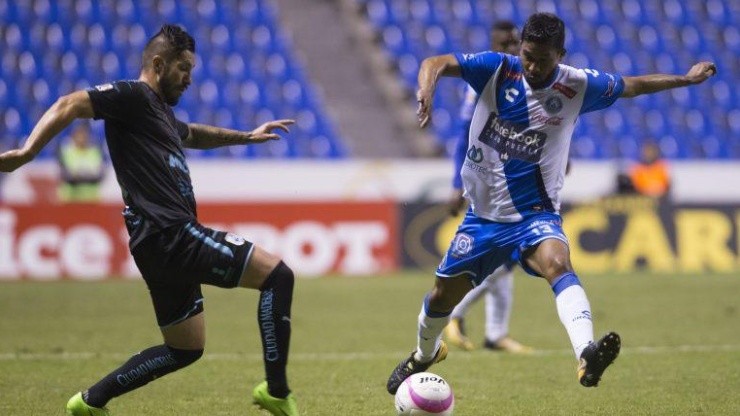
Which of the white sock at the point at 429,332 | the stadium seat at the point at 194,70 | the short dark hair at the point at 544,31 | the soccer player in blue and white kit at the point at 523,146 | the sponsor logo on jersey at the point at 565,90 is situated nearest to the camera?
the short dark hair at the point at 544,31

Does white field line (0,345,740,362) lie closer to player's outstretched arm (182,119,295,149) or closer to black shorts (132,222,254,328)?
player's outstretched arm (182,119,295,149)

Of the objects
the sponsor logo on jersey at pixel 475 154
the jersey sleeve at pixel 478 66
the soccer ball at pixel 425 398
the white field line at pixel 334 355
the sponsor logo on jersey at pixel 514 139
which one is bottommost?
the white field line at pixel 334 355

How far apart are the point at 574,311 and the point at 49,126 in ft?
9.57

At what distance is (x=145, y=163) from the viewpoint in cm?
593

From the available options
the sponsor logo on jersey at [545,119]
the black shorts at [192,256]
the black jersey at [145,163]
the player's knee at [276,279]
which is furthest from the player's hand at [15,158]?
the sponsor logo on jersey at [545,119]

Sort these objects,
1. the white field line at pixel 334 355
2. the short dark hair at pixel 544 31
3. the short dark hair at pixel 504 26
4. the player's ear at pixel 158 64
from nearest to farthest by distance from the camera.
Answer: the player's ear at pixel 158 64
the short dark hair at pixel 544 31
the white field line at pixel 334 355
the short dark hair at pixel 504 26

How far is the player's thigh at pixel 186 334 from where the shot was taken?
246 inches

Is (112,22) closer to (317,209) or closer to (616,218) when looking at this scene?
(317,209)

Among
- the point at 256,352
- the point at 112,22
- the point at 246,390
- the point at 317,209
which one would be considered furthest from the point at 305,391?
the point at 112,22

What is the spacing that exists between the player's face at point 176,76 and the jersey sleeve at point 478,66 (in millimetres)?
1581

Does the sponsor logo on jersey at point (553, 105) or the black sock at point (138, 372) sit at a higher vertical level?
the sponsor logo on jersey at point (553, 105)

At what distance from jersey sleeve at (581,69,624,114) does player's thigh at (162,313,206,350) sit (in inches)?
102

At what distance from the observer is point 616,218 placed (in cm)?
1825

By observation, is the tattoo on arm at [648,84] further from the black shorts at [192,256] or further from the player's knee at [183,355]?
the player's knee at [183,355]
